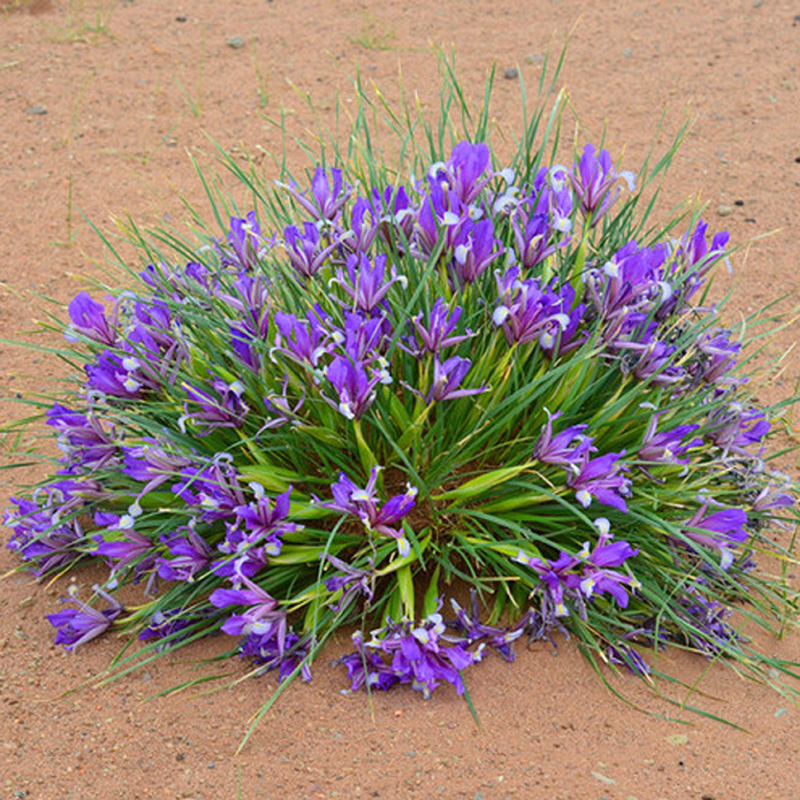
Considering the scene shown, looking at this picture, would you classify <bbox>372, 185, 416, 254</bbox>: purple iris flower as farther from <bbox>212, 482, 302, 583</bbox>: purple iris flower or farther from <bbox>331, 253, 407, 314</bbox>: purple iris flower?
<bbox>212, 482, 302, 583</bbox>: purple iris flower

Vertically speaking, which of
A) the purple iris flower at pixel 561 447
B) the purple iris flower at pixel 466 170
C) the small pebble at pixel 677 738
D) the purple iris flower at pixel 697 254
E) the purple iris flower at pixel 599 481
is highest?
the purple iris flower at pixel 466 170

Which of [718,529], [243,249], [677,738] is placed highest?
[243,249]

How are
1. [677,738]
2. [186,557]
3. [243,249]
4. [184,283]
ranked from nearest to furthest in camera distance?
[677,738]
[186,557]
[243,249]
[184,283]

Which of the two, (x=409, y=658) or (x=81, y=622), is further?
(x=81, y=622)

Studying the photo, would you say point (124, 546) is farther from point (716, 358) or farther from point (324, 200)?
point (716, 358)

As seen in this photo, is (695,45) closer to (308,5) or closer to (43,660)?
(308,5)

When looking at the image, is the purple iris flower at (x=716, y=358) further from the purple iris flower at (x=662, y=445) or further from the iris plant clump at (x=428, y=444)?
the purple iris flower at (x=662, y=445)

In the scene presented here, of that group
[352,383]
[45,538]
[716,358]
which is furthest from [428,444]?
[45,538]

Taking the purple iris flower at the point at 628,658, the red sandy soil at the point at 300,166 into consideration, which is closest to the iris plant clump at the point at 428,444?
the purple iris flower at the point at 628,658
